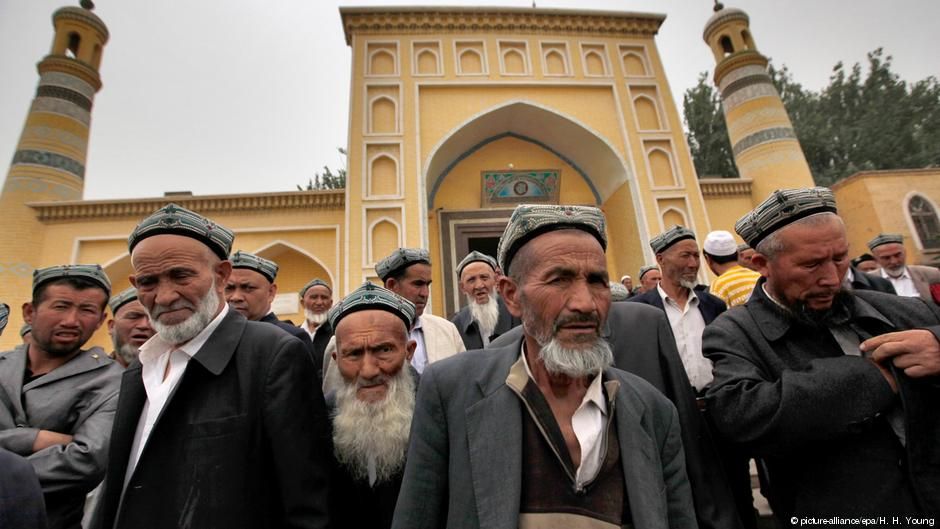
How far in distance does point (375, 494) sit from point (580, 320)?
45.6 inches

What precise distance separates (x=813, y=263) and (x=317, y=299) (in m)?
4.41

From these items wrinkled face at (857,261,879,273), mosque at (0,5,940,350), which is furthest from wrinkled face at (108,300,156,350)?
wrinkled face at (857,261,879,273)

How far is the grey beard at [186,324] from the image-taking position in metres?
1.45

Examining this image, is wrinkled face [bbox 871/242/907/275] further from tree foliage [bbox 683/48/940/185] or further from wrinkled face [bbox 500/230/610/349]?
tree foliage [bbox 683/48/940/185]

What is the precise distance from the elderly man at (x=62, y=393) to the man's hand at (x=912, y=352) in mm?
2802

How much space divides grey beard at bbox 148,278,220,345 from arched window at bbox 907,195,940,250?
1590 cm

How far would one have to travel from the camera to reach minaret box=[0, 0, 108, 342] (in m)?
9.25

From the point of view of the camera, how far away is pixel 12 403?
1.85 meters

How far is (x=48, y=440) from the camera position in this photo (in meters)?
1.74

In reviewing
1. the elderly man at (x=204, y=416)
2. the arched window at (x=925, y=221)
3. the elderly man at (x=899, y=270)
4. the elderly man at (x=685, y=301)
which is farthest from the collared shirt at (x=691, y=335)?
the arched window at (x=925, y=221)

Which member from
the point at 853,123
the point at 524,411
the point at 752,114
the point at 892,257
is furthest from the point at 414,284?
the point at 853,123

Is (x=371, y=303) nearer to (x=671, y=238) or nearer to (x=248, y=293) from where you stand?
(x=248, y=293)

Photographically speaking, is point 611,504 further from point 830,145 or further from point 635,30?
point 830,145

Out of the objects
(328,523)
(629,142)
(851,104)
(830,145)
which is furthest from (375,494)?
(851,104)
